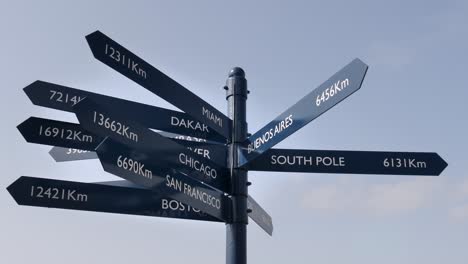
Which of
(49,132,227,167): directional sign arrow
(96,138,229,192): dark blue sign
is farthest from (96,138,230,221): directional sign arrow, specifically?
(49,132,227,167): directional sign arrow

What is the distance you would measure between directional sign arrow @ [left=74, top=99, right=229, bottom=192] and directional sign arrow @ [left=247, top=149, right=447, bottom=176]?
42 centimetres

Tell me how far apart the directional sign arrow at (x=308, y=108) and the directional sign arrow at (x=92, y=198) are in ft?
2.71

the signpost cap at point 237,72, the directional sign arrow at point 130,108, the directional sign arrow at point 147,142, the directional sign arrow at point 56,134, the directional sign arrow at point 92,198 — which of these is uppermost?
the signpost cap at point 237,72

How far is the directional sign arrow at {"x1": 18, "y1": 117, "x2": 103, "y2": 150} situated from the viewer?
15.6 ft

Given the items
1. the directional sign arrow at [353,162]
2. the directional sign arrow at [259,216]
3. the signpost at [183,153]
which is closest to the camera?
the signpost at [183,153]

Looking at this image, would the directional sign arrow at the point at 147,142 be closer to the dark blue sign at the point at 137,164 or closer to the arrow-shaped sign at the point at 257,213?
the dark blue sign at the point at 137,164

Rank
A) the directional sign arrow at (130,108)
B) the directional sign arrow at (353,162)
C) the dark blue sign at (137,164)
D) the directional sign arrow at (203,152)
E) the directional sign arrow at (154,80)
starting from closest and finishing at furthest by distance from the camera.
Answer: the dark blue sign at (137,164) < the directional sign arrow at (154,80) < the directional sign arrow at (130,108) < the directional sign arrow at (353,162) < the directional sign arrow at (203,152)

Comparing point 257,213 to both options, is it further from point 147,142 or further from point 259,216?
point 147,142

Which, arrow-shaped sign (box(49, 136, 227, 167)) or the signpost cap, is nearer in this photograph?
arrow-shaped sign (box(49, 136, 227, 167))

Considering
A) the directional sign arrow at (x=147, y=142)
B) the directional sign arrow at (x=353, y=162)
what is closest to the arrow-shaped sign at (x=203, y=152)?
the directional sign arrow at (x=147, y=142)

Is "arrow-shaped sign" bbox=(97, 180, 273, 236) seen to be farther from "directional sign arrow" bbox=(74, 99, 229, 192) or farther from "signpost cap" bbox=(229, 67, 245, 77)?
"signpost cap" bbox=(229, 67, 245, 77)

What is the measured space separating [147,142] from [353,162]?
1959 mm

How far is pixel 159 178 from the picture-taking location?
4422 millimetres

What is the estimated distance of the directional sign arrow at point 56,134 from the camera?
4762 mm
